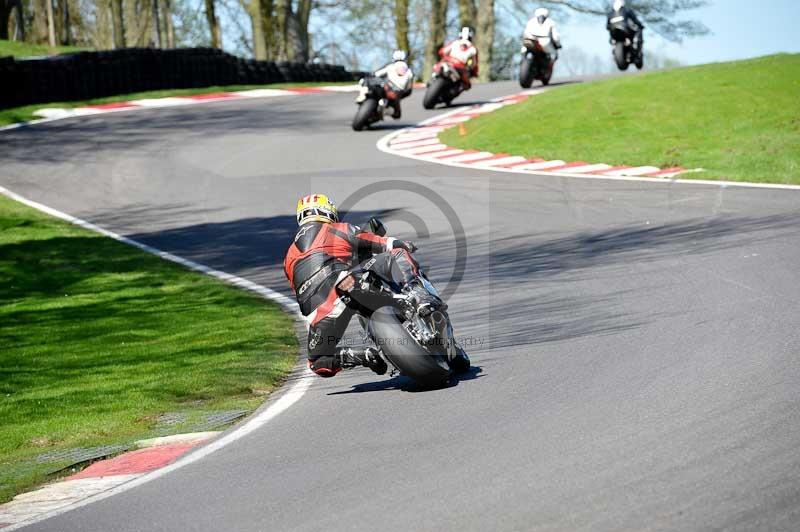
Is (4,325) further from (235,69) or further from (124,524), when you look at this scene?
(235,69)

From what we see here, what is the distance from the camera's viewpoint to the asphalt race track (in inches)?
199

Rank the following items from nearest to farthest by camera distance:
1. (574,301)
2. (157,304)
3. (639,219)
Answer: (574,301)
(157,304)
(639,219)

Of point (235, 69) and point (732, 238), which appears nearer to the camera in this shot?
point (732, 238)

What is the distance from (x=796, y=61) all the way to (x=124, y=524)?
21.1 meters

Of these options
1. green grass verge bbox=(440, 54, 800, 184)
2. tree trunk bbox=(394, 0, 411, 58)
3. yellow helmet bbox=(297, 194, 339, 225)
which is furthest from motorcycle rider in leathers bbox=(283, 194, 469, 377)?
tree trunk bbox=(394, 0, 411, 58)

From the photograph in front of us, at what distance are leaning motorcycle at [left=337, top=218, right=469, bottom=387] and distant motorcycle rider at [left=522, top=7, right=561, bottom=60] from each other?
808 inches

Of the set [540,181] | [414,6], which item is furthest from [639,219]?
[414,6]

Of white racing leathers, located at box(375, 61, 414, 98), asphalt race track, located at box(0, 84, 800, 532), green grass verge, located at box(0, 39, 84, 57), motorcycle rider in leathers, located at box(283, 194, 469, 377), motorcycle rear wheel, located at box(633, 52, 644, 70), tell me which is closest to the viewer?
asphalt race track, located at box(0, 84, 800, 532)

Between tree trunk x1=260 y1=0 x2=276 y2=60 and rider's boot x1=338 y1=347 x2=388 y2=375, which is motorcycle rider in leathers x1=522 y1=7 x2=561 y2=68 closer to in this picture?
tree trunk x1=260 y1=0 x2=276 y2=60

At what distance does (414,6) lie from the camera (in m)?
65.2

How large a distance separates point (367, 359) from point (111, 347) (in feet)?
12.6

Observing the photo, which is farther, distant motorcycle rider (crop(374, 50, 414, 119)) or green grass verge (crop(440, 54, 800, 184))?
distant motorcycle rider (crop(374, 50, 414, 119))

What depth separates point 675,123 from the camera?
20.4 meters

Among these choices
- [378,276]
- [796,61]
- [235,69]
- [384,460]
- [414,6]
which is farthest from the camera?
[414,6]
